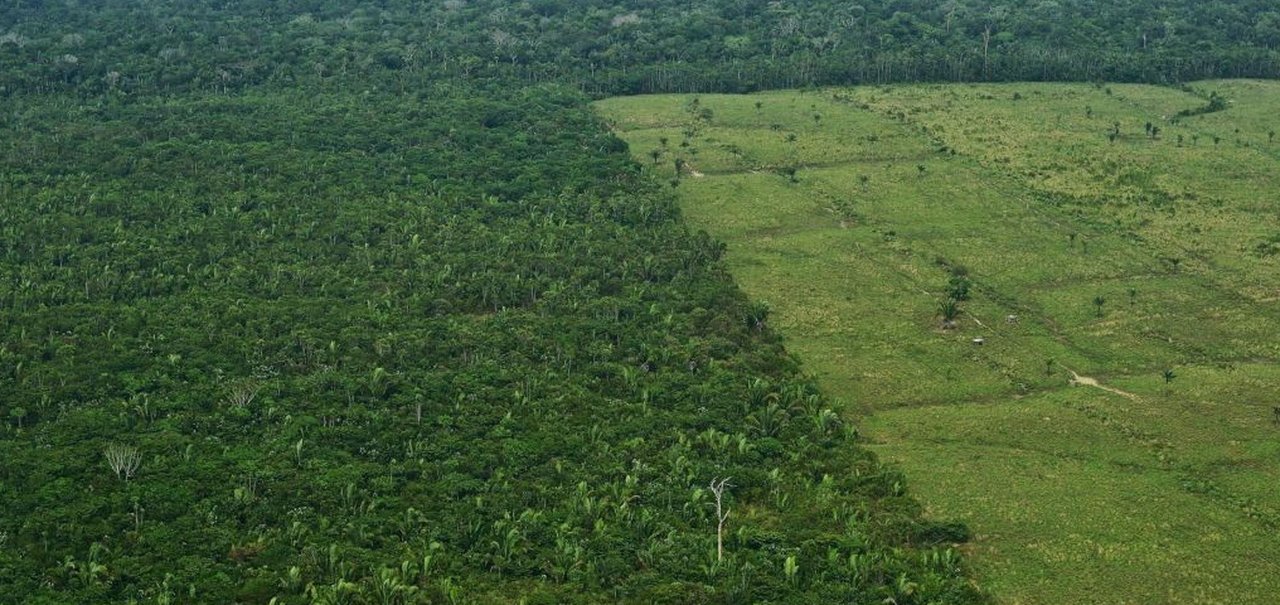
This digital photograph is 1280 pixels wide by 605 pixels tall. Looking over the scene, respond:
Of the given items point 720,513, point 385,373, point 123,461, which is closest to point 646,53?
point 385,373

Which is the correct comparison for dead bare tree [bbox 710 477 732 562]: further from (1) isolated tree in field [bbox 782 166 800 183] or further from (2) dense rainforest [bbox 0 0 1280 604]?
(1) isolated tree in field [bbox 782 166 800 183]

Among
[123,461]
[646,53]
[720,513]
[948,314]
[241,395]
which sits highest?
[646,53]

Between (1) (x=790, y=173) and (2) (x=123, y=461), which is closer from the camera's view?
(2) (x=123, y=461)

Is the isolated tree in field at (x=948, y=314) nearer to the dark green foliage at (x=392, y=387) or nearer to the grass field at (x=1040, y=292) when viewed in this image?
the grass field at (x=1040, y=292)

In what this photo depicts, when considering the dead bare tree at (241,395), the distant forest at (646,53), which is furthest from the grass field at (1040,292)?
the dead bare tree at (241,395)

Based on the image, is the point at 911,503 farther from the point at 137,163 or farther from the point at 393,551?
the point at 137,163

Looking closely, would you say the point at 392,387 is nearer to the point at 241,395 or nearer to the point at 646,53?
the point at 241,395
